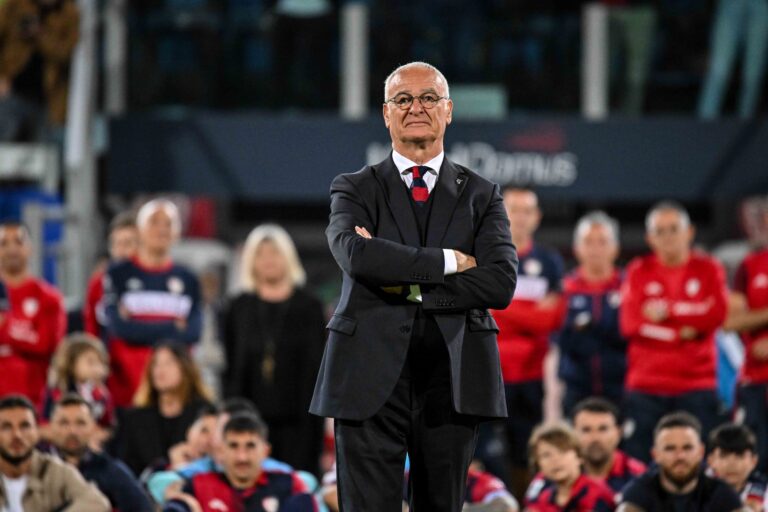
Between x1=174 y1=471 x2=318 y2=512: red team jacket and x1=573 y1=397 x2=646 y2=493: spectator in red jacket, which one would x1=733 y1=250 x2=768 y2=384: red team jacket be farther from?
x1=174 y1=471 x2=318 y2=512: red team jacket

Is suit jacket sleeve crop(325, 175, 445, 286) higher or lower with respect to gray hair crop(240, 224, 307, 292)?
lower

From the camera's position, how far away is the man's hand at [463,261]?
400cm

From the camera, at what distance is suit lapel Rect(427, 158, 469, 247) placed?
4.09m

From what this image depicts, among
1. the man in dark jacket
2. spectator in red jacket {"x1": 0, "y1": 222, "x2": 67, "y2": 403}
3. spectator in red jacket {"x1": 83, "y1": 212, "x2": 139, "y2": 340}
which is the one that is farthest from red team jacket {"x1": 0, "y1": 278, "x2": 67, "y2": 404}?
the man in dark jacket

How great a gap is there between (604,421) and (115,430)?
2.64 meters

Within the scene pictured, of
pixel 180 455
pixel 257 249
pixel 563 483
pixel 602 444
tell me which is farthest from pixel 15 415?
pixel 602 444

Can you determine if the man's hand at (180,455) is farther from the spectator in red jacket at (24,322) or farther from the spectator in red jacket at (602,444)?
the spectator in red jacket at (602,444)

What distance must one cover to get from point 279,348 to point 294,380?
0.19 meters

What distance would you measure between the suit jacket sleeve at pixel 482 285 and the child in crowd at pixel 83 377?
172 inches

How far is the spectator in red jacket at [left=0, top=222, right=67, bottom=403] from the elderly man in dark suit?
15.6 ft

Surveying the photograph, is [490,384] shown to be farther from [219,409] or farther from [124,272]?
[124,272]

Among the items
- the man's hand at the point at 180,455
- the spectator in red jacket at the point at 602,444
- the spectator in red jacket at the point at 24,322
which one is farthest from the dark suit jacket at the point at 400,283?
the spectator in red jacket at the point at 24,322

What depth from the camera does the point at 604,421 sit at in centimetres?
744

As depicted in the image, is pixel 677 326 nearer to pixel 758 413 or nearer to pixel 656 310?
pixel 656 310
